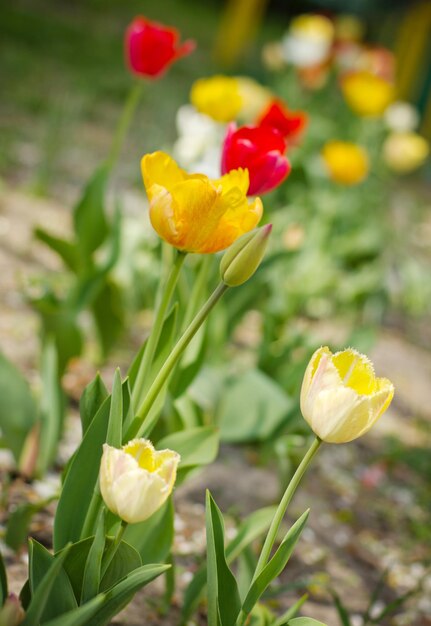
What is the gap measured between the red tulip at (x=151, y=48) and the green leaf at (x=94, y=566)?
113 centimetres

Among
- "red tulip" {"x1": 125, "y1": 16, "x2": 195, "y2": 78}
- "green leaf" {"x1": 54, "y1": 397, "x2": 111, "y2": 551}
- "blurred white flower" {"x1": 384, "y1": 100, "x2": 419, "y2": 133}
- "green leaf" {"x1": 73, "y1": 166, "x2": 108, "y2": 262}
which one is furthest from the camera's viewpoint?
"blurred white flower" {"x1": 384, "y1": 100, "x2": 419, "y2": 133}

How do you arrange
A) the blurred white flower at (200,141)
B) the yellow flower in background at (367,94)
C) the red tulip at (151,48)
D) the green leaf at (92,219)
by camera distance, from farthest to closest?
the yellow flower in background at (367,94) < the blurred white flower at (200,141) < the green leaf at (92,219) < the red tulip at (151,48)

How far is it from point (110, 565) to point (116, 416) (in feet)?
0.62

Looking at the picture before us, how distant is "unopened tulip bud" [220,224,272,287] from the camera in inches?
37.9

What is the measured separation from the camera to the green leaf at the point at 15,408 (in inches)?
63.8

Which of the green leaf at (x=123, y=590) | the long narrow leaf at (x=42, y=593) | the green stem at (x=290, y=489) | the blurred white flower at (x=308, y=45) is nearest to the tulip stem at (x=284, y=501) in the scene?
the green stem at (x=290, y=489)

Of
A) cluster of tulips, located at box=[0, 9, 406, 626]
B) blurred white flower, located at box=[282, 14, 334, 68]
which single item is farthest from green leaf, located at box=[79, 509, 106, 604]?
blurred white flower, located at box=[282, 14, 334, 68]

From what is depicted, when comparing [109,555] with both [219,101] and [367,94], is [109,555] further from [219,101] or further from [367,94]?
[367,94]

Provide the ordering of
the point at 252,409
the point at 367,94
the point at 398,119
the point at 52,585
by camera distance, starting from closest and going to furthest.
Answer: the point at 52,585 < the point at 252,409 < the point at 367,94 < the point at 398,119

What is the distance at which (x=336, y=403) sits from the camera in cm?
92

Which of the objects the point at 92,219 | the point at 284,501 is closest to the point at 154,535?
the point at 284,501

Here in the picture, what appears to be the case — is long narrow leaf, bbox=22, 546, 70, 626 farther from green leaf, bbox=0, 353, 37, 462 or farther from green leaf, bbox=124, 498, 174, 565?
green leaf, bbox=0, 353, 37, 462

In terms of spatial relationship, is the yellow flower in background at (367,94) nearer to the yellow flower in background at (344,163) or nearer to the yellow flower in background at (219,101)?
the yellow flower in background at (344,163)

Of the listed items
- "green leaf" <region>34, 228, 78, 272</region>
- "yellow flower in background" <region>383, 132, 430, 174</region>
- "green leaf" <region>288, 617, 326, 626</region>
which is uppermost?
"yellow flower in background" <region>383, 132, 430, 174</region>
